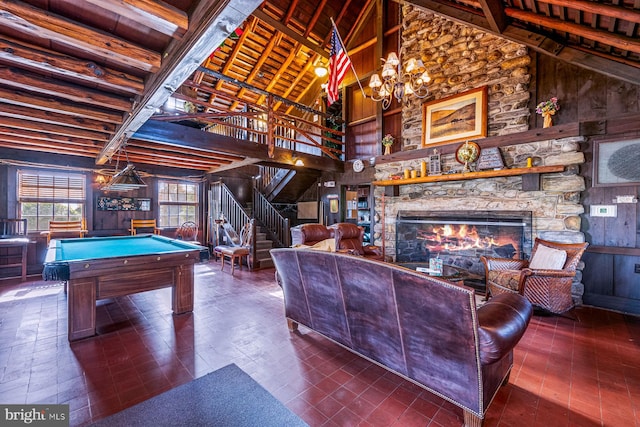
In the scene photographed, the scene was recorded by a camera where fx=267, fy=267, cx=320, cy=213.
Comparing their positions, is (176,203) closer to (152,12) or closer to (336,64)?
(336,64)

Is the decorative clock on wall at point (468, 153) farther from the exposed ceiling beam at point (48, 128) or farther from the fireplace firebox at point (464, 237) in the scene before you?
the exposed ceiling beam at point (48, 128)

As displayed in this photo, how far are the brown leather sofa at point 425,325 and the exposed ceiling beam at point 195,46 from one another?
170 cm

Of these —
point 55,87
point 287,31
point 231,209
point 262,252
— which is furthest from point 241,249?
point 287,31

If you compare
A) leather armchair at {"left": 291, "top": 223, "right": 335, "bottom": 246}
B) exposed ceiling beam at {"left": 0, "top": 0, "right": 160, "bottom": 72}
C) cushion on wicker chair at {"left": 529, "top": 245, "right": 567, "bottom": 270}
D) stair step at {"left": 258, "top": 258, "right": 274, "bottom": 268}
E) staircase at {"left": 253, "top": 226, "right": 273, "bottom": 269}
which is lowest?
stair step at {"left": 258, "top": 258, "right": 274, "bottom": 268}

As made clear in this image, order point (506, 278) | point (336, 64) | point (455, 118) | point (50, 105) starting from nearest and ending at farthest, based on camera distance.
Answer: point (50, 105)
point (506, 278)
point (336, 64)
point (455, 118)

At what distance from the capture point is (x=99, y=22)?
1781 millimetres

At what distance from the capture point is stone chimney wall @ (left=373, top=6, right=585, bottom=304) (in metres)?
4.11

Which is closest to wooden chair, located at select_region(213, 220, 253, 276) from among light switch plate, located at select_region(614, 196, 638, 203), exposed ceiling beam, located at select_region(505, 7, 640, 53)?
exposed ceiling beam, located at select_region(505, 7, 640, 53)

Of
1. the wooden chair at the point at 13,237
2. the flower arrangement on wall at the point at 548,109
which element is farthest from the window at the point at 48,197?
the flower arrangement on wall at the point at 548,109

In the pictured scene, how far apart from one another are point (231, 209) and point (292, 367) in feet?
18.4

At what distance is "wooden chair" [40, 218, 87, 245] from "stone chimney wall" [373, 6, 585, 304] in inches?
279

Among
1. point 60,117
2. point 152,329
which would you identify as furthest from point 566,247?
point 60,117

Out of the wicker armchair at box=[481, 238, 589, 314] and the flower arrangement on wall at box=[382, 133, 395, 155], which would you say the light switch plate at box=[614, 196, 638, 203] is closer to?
the wicker armchair at box=[481, 238, 589, 314]

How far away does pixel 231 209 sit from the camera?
24.1ft
